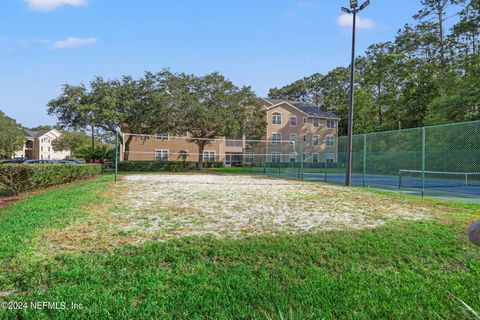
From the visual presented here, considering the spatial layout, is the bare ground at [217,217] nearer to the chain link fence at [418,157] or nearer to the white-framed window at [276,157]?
the chain link fence at [418,157]

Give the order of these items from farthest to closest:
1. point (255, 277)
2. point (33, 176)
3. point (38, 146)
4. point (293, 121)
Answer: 1. point (38, 146)
2. point (293, 121)
3. point (33, 176)
4. point (255, 277)

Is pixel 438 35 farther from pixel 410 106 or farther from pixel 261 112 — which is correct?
pixel 261 112

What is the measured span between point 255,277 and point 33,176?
9950 mm

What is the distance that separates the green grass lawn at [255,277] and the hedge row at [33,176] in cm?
619

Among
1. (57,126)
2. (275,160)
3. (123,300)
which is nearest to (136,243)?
(123,300)

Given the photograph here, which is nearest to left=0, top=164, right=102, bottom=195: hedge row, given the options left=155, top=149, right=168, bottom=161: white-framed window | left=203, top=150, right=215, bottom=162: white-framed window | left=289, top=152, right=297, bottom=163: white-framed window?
left=289, top=152, right=297, bottom=163: white-framed window

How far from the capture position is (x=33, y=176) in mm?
10445

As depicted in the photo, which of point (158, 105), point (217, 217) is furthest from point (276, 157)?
point (217, 217)

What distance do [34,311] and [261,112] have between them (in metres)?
28.5

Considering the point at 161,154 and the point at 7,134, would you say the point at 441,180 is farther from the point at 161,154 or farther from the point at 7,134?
the point at 7,134

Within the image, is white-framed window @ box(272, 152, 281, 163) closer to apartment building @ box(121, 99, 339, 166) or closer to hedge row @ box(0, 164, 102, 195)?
apartment building @ box(121, 99, 339, 166)

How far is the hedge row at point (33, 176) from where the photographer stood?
31.9 ft

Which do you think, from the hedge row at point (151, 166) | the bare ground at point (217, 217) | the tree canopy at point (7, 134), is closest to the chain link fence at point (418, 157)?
the bare ground at point (217, 217)

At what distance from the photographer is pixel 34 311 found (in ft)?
Answer: 8.07
